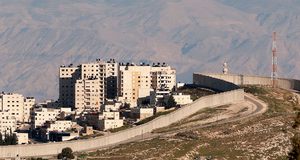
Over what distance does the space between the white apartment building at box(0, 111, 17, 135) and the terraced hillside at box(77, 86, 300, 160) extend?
26179mm

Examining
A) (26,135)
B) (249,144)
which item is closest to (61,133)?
(26,135)

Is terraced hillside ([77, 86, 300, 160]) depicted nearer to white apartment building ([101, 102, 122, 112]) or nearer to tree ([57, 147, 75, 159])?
tree ([57, 147, 75, 159])

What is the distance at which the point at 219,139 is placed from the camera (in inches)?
5955

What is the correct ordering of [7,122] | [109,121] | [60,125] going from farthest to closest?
[7,122]
[60,125]
[109,121]

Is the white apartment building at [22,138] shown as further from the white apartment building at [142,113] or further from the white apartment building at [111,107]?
the white apartment building at [142,113]

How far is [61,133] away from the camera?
6663 inches

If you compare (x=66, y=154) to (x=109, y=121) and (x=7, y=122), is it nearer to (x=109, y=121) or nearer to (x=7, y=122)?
(x=109, y=121)

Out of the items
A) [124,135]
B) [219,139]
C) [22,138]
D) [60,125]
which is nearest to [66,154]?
[219,139]

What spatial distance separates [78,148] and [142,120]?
25.6 meters

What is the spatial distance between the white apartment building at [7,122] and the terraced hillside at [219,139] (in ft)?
85.9

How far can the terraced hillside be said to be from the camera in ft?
453

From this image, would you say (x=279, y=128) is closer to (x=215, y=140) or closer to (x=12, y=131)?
(x=215, y=140)

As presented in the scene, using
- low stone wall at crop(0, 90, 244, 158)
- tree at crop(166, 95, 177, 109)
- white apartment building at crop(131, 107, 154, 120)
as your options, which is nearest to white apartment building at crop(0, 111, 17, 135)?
white apartment building at crop(131, 107, 154, 120)

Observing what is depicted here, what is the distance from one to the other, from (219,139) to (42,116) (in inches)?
1813
